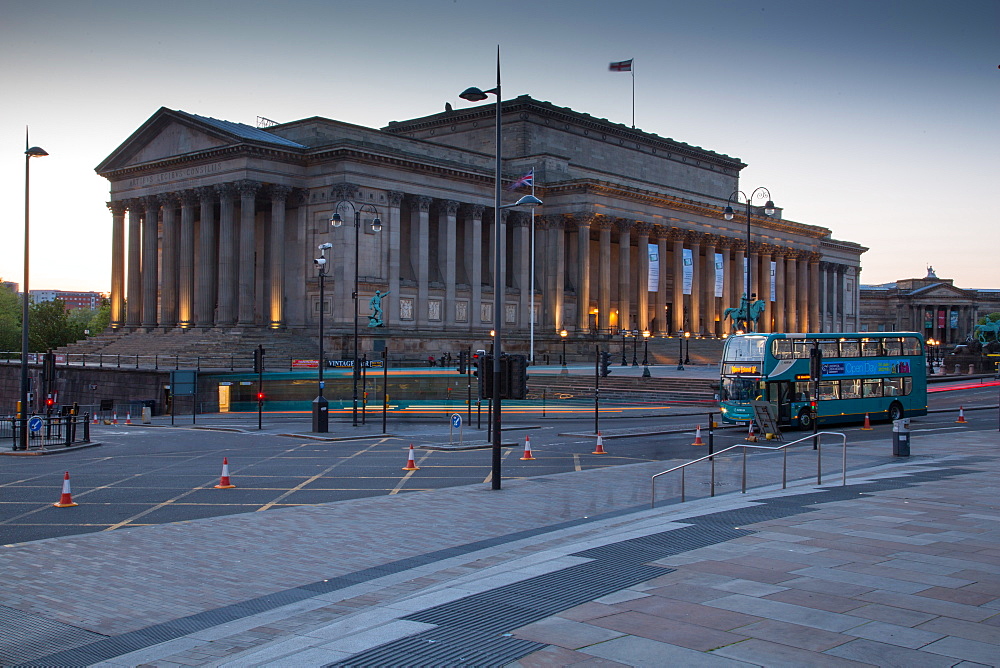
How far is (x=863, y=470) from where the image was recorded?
2441 centimetres

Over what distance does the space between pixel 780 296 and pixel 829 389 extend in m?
78.3

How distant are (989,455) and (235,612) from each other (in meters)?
23.9

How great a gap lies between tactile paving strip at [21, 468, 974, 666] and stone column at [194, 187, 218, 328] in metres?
62.1

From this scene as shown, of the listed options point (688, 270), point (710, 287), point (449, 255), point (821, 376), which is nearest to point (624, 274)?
point (688, 270)

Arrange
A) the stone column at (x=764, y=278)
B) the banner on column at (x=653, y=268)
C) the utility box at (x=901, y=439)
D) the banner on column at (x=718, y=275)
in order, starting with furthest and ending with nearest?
A: the stone column at (x=764, y=278) → the banner on column at (x=718, y=275) → the banner on column at (x=653, y=268) → the utility box at (x=901, y=439)

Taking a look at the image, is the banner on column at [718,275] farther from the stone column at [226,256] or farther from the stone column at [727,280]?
the stone column at [226,256]

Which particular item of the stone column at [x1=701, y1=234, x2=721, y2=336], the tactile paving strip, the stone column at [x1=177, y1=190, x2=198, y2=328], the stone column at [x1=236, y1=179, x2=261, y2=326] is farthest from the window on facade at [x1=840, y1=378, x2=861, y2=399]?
the stone column at [x1=701, y1=234, x2=721, y2=336]

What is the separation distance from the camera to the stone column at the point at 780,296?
377ft

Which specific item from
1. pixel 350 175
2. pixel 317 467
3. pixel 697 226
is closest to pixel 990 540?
pixel 317 467

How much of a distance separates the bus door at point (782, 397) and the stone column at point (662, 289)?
5491cm

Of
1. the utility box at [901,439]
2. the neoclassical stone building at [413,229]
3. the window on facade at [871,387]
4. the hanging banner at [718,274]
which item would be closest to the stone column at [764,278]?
the neoclassical stone building at [413,229]

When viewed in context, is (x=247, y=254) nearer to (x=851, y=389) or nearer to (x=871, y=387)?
(x=851, y=389)

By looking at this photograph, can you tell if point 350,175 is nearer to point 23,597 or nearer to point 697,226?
point 697,226

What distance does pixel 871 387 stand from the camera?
4181 cm
